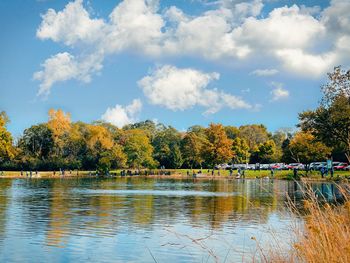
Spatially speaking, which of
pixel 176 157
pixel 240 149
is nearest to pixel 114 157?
pixel 176 157

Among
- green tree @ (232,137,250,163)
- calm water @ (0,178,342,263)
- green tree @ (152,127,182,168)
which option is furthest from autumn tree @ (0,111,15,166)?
calm water @ (0,178,342,263)

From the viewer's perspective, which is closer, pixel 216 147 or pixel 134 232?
pixel 134 232

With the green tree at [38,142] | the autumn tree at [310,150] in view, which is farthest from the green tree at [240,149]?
the green tree at [38,142]

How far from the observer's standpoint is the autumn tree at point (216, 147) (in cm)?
9494

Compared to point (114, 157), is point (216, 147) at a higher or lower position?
higher

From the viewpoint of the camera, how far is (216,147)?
9556cm

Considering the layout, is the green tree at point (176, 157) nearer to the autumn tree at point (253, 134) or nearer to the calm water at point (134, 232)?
the autumn tree at point (253, 134)

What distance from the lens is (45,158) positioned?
352ft

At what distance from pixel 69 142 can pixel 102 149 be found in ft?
25.7

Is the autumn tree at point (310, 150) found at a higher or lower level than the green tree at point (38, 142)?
lower

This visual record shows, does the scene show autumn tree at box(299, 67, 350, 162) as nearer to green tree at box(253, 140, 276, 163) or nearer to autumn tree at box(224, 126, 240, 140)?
green tree at box(253, 140, 276, 163)

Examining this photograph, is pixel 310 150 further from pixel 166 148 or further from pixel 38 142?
pixel 38 142

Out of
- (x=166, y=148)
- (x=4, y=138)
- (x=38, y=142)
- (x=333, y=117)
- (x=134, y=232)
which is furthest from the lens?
(x=166, y=148)

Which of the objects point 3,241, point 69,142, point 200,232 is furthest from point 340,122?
point 69,142
